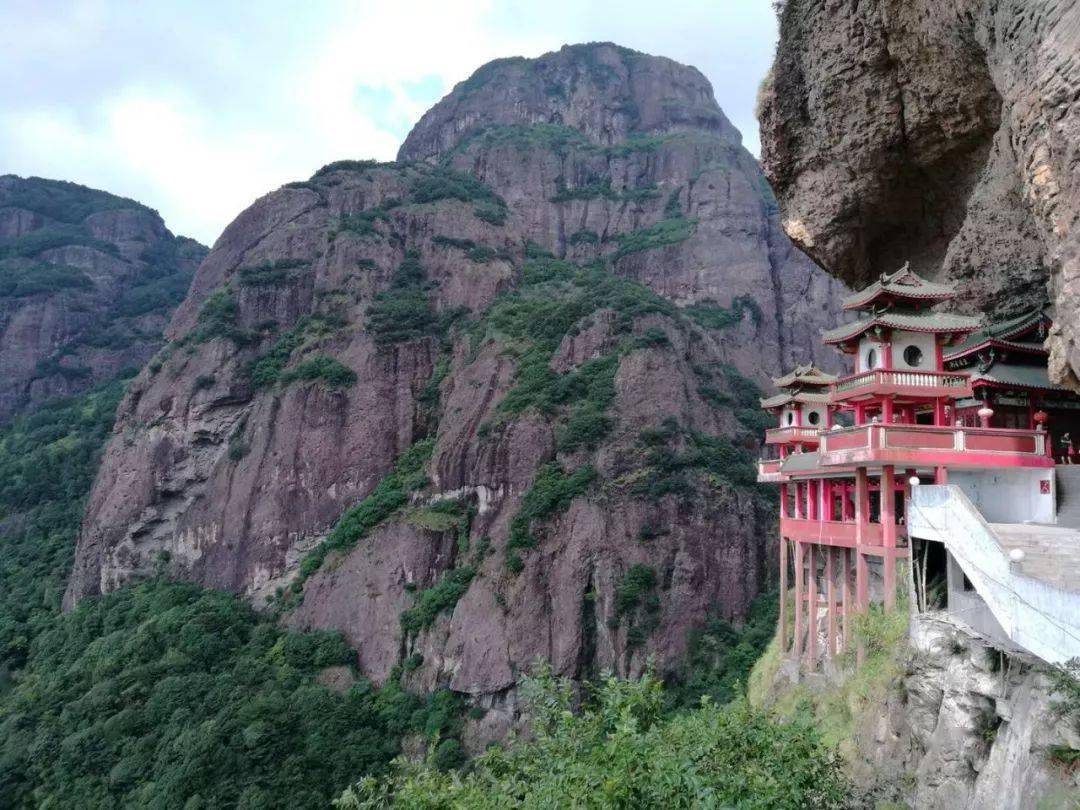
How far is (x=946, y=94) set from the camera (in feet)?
53.8

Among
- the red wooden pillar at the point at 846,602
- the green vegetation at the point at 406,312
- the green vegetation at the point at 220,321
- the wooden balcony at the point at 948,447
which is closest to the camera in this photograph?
the wooden balcony at the point at 948,447

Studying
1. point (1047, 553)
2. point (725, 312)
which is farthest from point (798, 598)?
point (725, 312)

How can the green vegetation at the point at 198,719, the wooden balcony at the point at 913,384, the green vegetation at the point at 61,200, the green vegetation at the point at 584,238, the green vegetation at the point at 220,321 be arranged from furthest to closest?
the green vegetation at the point at 61,200
the green vegetation at the point at 584,238
the green vegetation at the point at 220,321
the green vegetation at the point at 198,719
the wooden balcony at the point at 913,384

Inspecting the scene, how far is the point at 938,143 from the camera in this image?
Answer: 17.6m

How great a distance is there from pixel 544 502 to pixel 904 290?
24.6m

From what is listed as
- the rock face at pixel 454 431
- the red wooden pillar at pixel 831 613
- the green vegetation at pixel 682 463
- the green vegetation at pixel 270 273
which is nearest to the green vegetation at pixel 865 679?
the red wooden pillar at pixel 831 613

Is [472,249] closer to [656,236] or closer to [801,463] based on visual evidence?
[656,236]

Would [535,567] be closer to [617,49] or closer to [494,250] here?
[494,250]

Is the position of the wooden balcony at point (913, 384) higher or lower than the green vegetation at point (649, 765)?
higher

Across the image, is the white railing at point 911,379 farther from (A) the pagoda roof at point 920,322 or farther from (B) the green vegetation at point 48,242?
(B) the green vegetation at point 48,242

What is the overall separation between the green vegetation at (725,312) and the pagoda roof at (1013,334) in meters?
50.9

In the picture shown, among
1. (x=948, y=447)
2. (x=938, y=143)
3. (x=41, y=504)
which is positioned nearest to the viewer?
(x=948, y=447)

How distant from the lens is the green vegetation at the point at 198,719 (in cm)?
2995

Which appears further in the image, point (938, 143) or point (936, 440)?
point (938, 143)
